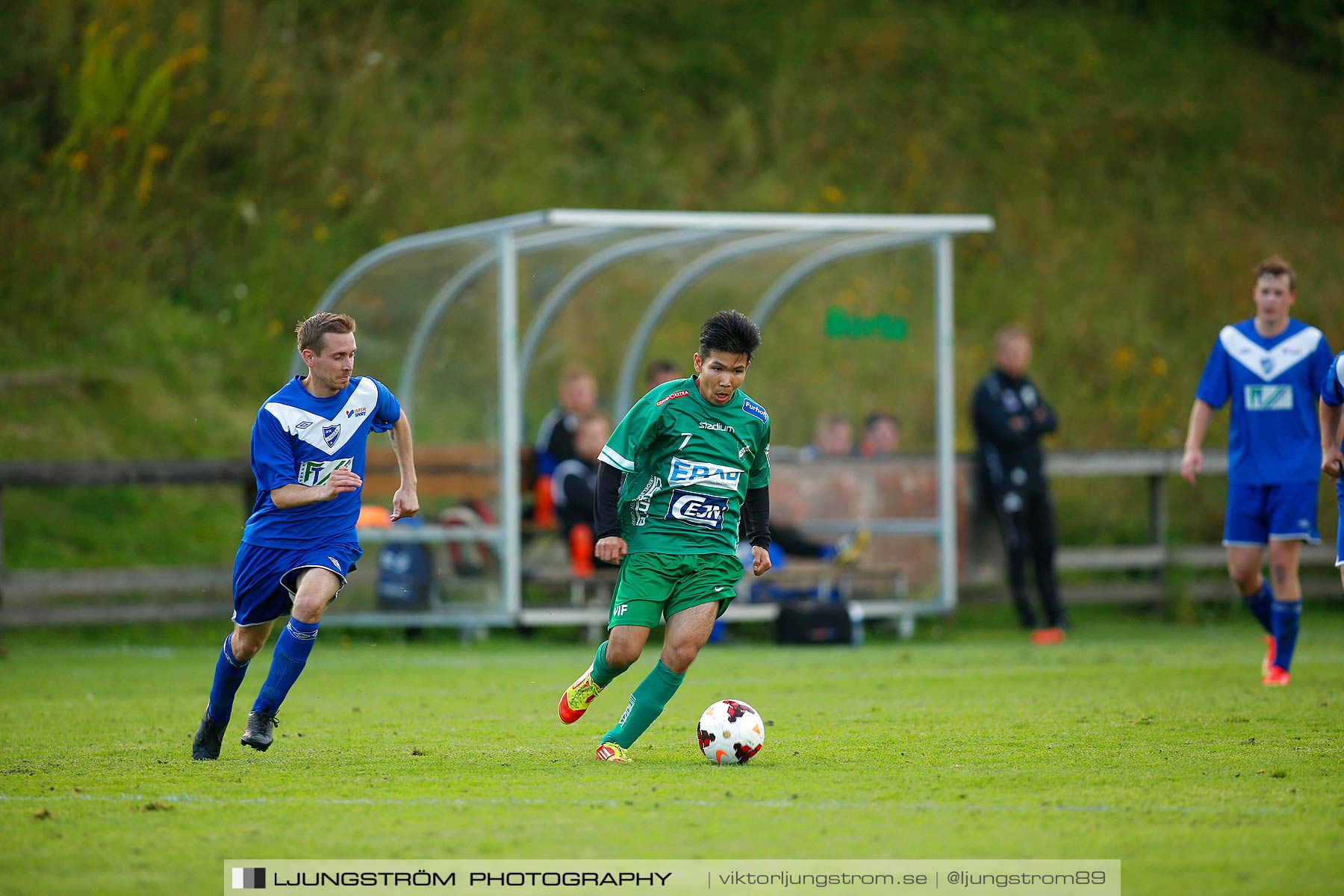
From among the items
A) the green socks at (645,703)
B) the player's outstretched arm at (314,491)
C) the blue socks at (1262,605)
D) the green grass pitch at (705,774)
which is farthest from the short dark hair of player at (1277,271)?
the player's outstretched arm at (314,491)

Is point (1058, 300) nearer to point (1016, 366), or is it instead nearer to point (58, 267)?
point (1016, 366)

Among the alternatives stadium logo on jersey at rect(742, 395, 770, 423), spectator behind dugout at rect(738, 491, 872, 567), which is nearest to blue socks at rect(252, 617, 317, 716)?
stadium logo on jersey at rect(742, 395, 770, 423)

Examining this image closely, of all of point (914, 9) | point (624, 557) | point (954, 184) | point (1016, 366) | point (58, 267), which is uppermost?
point (914, 9)

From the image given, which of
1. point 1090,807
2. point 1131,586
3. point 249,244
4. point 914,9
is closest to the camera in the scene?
point 1090,807

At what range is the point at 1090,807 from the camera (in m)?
5.51

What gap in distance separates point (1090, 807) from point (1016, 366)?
8.81 m

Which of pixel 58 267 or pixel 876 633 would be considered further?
pixel 58 267

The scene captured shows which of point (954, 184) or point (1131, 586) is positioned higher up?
point (954, 184)

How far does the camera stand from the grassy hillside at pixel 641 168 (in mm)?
16609

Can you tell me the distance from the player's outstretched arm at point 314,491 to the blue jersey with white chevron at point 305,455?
6 centimetres

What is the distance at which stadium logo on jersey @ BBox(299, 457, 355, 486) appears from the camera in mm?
6988

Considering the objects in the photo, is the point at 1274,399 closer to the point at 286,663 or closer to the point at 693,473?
the point at 693,473

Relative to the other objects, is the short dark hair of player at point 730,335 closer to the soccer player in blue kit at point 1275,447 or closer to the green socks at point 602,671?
the green socks at point 602,671

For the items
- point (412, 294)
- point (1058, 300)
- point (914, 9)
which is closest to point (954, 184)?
point (1058, 300)
